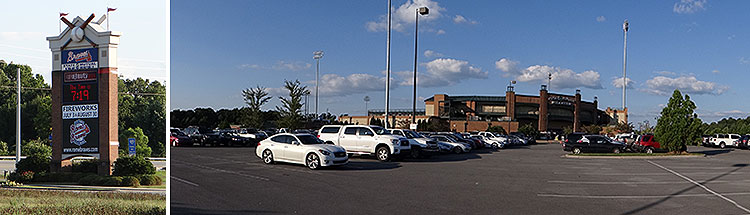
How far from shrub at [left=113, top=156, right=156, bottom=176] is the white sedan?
Result: 6288mm

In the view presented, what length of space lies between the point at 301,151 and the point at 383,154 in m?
5.27

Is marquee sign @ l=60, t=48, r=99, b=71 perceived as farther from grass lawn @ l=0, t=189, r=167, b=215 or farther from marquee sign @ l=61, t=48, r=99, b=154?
grass lawn @ l=0, t=189, r=167, b=215

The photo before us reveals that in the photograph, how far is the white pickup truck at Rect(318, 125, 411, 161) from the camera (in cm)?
2289

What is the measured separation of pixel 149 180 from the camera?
71.1ft

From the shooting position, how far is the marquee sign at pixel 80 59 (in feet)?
71.6

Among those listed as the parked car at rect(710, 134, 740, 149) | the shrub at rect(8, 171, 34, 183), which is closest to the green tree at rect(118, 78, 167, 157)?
the shrub at rect(8, 171, 34, 183)

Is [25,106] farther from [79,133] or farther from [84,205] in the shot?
[84,205]

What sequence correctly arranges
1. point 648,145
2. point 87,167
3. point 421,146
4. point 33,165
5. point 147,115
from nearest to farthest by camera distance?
point 87,167 < point 33,165 < point 421,146 < point 648,145 < point 147,115

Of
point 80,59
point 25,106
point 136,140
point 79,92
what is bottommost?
point 136,140

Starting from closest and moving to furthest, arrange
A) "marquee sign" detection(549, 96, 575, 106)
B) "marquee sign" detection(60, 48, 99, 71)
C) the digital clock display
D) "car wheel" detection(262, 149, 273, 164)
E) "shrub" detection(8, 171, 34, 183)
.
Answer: "car wheel" detection(262, 149, 273, 164), "marquee sign" detection(60, 48, 99, 71), the digital clock display, "shrub" detection(8, 171, 34, 183), "marquee sign" detection(549, 96, 575, 106)

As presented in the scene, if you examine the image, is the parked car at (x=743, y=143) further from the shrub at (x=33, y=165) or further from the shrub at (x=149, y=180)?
the shrub at (x=33, y=165)

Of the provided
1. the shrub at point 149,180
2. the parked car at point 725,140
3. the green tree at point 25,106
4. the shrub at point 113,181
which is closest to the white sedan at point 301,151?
the shrub at point 149,180

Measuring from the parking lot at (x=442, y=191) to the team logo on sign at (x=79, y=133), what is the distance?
552 centimetres

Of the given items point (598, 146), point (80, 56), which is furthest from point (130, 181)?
point (598, 146)
